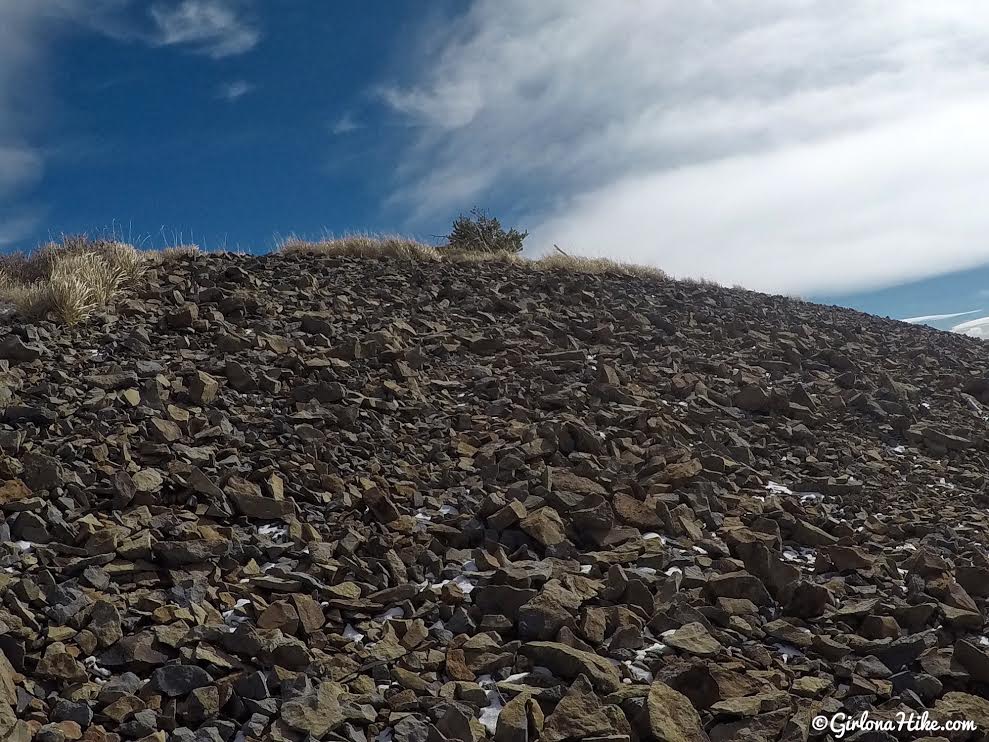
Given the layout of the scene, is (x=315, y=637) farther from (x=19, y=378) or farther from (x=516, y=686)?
(x=19, y=378)

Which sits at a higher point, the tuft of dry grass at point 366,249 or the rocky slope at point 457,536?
the tuft of dry grass at point 366,249

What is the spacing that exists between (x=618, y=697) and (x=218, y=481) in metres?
3.95

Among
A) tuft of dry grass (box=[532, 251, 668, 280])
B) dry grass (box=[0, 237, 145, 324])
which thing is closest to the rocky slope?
dry grass (box=[0, 237, 145, 324])

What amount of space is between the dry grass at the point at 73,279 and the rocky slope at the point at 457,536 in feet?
1.45

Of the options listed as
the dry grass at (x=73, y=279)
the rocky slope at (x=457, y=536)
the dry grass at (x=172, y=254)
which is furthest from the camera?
the dry grass at (x=172, y=254)

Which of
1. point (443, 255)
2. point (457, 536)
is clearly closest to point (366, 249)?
point (443, 255)

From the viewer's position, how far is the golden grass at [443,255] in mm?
15032

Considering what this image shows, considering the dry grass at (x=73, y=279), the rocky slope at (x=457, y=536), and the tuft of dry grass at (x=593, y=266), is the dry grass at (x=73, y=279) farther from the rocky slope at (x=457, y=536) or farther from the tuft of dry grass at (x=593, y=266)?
the tuft of dry grass at (x=593, y=266)

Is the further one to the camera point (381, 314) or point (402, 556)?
point (381, 314)

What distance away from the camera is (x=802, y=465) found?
786cm

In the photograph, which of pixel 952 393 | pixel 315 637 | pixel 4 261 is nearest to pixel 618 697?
pixel 315 637

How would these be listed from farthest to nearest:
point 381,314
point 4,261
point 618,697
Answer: point 4,261 → point 381,314 → point 618,697

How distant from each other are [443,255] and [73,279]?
7682mm

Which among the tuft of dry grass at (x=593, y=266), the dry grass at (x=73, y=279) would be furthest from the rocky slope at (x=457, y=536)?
the tuft of dry grass at (x=593, y=266)
